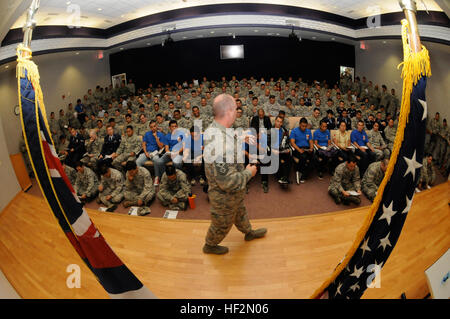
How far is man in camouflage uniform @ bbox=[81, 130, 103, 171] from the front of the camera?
6.23 ft

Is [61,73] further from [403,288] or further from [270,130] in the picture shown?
[403,288]

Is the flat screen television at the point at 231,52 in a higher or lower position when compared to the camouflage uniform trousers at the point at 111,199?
higher

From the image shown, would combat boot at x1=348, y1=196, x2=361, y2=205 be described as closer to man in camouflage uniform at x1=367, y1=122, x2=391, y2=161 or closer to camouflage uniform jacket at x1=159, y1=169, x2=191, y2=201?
man in camouflage uniform at x1=367, y1=122, x2=391, y2=161

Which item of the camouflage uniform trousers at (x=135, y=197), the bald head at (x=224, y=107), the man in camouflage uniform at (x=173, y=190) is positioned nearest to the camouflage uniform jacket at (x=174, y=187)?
the man in camouflage uniform at (x=173, y=190)

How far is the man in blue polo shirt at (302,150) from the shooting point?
2.34 meters

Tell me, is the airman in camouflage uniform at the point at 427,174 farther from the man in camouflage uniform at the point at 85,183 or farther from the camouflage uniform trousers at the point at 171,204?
the man in camouflage uniform at the point at 85,183

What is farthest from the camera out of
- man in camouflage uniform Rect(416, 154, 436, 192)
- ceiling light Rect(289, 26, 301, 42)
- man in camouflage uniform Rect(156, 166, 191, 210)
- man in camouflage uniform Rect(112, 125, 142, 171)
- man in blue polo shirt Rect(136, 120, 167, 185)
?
man in blue polo shirt Rect(136, 120, 167, 185)

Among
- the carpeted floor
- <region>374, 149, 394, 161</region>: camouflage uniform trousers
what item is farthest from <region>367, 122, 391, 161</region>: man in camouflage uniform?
the carpeted floor

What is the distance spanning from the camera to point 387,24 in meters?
1.37

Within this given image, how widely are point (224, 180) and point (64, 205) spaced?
87 centimetres

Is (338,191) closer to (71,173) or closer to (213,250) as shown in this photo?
(213,250)

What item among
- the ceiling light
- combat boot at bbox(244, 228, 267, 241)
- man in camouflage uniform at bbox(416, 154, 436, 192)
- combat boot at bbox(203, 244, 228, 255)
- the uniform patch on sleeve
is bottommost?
combat boot at bbox(203, 244, 228, 255)

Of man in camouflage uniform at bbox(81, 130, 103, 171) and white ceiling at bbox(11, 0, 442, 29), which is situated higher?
white ceiling at bbox(11, 0, 442, 29)

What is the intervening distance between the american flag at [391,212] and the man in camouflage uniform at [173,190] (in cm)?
146
